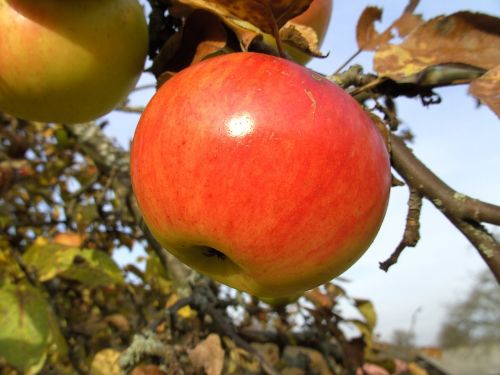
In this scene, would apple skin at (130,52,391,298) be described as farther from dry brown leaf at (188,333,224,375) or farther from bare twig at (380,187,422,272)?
dry brown leaf at (188,333,224,375)

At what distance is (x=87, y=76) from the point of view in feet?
2.84

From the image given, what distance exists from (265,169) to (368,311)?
1.38 m

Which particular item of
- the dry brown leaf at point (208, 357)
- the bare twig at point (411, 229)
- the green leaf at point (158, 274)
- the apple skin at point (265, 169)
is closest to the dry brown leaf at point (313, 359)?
the green leaf at point (158, 274)

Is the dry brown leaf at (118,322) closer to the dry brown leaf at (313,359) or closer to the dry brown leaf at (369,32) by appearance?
the dry brown leaf at (313,359)

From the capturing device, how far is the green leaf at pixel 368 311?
1.81m

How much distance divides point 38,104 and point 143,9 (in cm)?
26

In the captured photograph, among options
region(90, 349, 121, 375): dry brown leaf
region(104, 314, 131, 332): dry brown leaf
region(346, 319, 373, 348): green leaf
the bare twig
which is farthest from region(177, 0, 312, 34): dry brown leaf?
region(104, 314, 131, 332): dry brown leaf

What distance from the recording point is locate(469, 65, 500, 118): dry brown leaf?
726 millimetres

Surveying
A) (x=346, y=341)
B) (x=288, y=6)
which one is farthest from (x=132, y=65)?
(x=346, y=341)

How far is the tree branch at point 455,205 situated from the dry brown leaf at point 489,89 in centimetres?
13

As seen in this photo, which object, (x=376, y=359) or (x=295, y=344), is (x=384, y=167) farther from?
(x=376, y=359)

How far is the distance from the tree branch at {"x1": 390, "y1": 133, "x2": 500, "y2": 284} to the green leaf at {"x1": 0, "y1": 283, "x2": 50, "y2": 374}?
1115 millimetres

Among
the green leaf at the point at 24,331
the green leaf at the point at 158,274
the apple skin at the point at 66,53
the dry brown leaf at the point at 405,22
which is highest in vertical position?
the dry brown leaf at the point at 405,22

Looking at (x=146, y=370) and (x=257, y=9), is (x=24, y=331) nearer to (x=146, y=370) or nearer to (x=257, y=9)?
(x=146, y=370)
